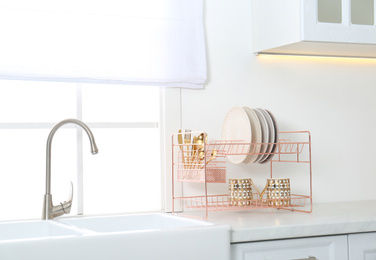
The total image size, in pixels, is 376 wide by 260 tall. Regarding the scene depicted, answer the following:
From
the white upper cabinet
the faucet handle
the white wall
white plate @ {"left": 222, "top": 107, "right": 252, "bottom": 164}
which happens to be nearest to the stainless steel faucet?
the faucet handle

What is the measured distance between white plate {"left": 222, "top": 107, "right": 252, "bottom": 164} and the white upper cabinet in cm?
34

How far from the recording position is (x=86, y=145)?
94.2 inches

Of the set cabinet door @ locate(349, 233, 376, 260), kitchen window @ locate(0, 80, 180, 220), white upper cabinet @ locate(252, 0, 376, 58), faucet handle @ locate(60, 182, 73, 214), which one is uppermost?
white upper cabinet @ locate(252, 0, 376, 58)

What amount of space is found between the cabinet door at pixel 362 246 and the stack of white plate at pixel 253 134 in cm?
45

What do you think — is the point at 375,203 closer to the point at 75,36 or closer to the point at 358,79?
the point at 358,79

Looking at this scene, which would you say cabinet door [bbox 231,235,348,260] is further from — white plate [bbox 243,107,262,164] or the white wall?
the white wall

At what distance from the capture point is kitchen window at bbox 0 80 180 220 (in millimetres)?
2328

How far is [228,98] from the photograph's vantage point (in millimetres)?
2510

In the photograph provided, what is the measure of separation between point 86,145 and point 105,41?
44 centimetres

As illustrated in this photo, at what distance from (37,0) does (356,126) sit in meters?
1.57

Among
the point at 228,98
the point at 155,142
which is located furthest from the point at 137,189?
the point at 228,98

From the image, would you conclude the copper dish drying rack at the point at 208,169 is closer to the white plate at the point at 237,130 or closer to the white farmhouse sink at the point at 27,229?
the white plate at the point at 237,130

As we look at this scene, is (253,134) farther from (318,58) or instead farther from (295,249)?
(318,58)

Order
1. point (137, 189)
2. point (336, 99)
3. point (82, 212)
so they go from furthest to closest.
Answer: point (336, 99) < point (137, 189) < point (82, 212)
